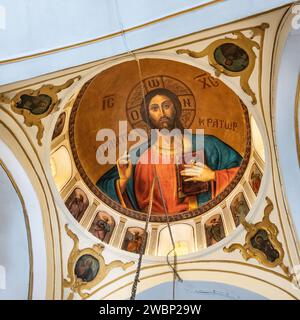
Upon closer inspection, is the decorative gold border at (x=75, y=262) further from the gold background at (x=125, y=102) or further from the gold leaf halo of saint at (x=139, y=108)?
the gold background at (x=125, y=102)

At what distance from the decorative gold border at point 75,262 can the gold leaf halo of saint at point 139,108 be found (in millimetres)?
897

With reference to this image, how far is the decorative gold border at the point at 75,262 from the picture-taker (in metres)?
9.70

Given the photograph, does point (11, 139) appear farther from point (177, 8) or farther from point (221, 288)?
point (221, 288)

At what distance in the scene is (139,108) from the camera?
1025 cm

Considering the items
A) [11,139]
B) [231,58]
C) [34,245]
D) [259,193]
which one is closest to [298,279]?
[259,193]

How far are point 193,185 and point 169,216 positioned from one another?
72cm

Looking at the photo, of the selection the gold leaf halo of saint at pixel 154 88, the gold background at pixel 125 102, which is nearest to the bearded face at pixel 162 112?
the gold leaf halo of saint at pixel 154 88

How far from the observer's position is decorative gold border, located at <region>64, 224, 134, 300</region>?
31.8 feet

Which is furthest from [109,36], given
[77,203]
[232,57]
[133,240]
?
[133,240]

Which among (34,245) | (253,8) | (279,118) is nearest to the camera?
(253,8)

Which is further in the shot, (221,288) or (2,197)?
(221,288)

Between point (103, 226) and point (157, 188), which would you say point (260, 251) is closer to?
point (157, 188)

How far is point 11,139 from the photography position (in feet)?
28.2

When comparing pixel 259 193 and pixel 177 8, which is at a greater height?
pixel 177 8
